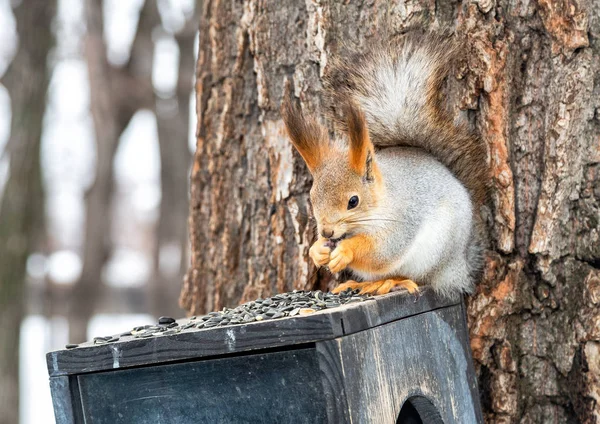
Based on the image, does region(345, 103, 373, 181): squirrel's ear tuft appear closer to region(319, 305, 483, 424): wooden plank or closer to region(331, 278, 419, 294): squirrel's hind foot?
region(331, 278, 419, 294): squirrel's hind foot

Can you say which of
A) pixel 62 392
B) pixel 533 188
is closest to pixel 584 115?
pixel 533 188

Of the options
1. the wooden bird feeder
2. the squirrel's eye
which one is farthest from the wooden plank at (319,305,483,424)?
the squirrel's eye

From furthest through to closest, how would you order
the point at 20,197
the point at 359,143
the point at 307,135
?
the point at 20,197 → the point at 307,135 → the point at 359,143

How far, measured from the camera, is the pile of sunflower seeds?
137cm

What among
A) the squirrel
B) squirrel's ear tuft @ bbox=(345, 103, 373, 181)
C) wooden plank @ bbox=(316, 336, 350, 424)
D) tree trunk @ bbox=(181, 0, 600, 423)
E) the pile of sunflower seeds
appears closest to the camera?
wooden plank @ bbox=(316, 336, 350, 424)

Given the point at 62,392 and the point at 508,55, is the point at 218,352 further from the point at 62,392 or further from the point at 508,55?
the point at 508,55

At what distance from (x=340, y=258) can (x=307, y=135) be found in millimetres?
295

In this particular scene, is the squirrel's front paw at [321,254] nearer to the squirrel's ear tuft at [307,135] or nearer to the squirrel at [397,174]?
the squirrel at [397,174]

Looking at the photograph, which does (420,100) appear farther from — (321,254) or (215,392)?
(215,392)

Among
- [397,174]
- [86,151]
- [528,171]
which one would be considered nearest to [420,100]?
[397,174]

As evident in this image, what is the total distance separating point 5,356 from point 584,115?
9.44ft

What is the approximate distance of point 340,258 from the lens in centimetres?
156

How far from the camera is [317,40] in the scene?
6.25ft

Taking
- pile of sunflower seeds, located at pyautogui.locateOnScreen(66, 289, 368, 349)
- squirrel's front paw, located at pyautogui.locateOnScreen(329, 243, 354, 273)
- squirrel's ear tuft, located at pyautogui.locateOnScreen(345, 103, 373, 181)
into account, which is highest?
squirrel's ear tuft, located at pyautogui.locateOnScreen(345, 103, 373, 181)
